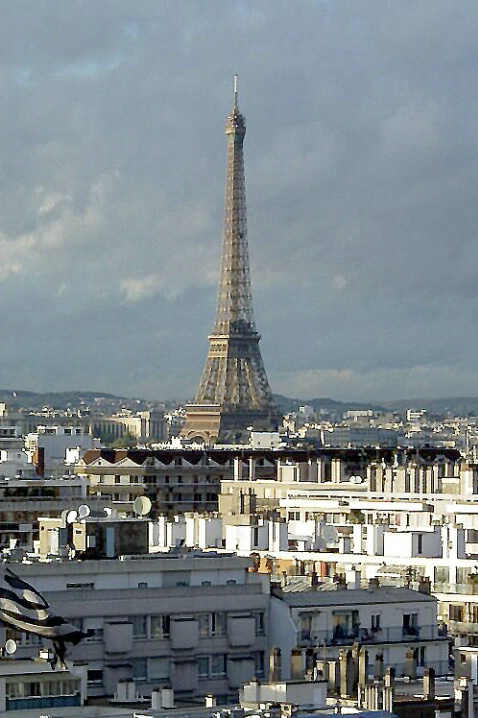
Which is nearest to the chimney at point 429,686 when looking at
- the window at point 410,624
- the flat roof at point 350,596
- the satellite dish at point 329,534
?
the flat roof at point 350,596

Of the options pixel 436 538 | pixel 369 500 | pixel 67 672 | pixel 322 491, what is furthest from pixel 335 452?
pixel 67 672

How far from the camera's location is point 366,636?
5209 cm

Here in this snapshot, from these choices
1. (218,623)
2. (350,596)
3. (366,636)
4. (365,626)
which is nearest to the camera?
(218,623)

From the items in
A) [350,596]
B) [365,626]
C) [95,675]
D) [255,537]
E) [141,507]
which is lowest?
[95,675]

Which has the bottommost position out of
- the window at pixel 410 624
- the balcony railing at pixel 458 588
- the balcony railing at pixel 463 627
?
the balcony railing at pixel 463 627

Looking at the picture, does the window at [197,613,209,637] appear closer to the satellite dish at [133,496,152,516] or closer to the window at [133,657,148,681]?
the window at [133,657,148,681]

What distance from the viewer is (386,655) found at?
51.8m

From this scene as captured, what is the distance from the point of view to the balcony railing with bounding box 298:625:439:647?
5125 centimetres

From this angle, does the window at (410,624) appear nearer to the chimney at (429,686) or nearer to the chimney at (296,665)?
the chimney at (296,665)

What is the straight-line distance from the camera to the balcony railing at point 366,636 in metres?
51.2

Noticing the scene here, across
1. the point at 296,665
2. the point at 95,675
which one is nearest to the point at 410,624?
the point at 296,665

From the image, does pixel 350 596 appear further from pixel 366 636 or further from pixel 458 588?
pixel 458 588

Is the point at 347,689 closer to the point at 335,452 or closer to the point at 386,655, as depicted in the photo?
the point at 386,655

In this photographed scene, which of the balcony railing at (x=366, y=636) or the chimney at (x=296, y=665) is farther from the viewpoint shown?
the balcony railing at (x=366, y=636)
